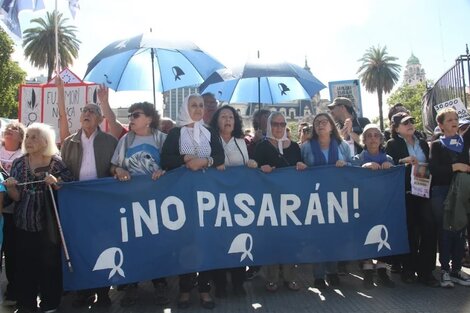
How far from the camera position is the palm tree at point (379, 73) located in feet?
168

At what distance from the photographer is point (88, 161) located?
14.4ft

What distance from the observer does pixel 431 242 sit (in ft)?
15.8

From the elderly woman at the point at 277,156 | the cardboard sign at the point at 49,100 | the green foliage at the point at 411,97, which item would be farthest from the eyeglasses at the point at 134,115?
the green foliage at the point at 411,97

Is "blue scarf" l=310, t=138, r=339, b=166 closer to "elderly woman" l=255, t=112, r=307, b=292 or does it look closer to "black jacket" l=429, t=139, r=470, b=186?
"elderly woman" l=255, t=112, r=307, b=292

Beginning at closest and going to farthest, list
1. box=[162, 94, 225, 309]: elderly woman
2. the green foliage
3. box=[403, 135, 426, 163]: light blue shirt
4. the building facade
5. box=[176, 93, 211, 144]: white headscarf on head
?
box=[162, 94, 225, 309]: elderly woman < box=[176, 93, 211, 144]: white headscarf on head < box=[403, 135, 426, 163]: light blue shirt < the green foliage < the building facade

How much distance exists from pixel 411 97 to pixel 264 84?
45476 mm

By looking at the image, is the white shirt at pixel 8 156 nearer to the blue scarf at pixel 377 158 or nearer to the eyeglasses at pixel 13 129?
the eyeglasses at pixel 13 129

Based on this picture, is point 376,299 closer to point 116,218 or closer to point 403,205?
point 403,205

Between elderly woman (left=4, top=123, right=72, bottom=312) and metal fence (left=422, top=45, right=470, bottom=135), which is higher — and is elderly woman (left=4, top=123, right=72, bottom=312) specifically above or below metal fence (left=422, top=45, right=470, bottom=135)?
below

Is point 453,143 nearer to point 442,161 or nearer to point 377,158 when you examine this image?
point 442,161

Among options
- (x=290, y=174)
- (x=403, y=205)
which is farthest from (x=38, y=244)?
(x=403, y=205)

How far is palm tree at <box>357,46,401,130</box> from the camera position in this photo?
51125 millimetres

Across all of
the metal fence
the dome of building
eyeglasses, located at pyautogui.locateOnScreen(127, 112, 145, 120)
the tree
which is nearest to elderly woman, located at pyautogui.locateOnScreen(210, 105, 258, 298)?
eyeglasses, located at pyautogui.locateOnScreen(127, 112, 145, 120)

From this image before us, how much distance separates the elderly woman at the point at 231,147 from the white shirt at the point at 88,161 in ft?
4.20
